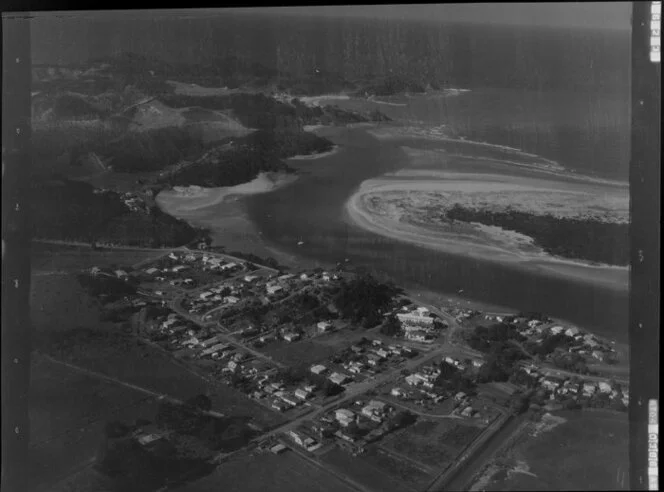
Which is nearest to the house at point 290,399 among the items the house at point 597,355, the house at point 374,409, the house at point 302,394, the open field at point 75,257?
the house at point 302,394

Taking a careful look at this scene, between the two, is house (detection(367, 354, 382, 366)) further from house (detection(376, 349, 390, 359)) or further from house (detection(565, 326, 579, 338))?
house (detection(565, 326, 579, 338))

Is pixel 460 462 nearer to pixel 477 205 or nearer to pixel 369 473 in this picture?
pixel 369 473

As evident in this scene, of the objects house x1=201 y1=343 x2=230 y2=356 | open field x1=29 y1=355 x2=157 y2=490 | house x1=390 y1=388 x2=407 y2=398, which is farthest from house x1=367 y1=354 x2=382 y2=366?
open field x1=29 y1=355 x2=157 y2=490

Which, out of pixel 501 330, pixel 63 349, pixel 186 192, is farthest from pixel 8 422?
pixel 501 330

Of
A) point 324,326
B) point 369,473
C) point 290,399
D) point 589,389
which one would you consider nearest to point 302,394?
point 290,399

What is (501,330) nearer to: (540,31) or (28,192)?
(540,31)
